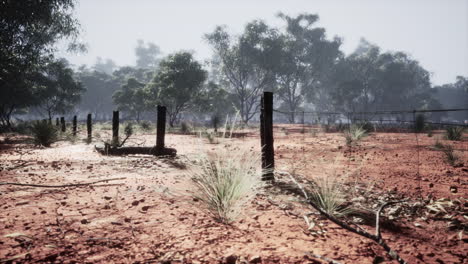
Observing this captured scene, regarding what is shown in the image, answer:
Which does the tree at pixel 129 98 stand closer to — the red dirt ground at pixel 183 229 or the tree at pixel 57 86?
the tree at pixel 57 86

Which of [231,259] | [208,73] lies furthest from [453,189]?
[208,73]

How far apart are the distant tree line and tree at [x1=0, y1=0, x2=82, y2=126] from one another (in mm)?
51

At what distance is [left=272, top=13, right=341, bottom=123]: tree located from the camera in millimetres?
33625

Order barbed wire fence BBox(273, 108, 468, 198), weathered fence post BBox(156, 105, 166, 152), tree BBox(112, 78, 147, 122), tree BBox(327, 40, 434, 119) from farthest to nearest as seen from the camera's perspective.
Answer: tree BBox(327, 40, 434, 119), tree BBox(112, 78, 147, 122), weathered fence post BBox(156, 105, 166, 152), barbed wire fence BBox(273, 108, 468, 198)

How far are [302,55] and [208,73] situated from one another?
13.1m

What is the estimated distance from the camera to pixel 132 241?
224 centimetres

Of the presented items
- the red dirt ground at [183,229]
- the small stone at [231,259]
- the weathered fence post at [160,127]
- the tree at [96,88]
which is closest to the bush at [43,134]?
the weathered fence post at [160,127]

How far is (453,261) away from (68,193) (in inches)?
164

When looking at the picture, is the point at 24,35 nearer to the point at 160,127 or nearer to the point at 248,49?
the point at 160,127

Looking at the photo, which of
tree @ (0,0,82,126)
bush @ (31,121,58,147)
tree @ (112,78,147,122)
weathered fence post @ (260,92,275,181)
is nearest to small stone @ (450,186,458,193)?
weathered fence post @ (260,92,275,181)

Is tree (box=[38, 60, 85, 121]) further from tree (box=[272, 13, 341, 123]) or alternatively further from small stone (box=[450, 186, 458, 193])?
small stone (box=[450, 186, 458, 193])

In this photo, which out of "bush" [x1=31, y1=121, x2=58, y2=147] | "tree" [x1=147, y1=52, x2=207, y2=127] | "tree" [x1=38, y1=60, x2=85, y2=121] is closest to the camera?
"bush" [x1=31, y1=121, x2=58, y2=147]

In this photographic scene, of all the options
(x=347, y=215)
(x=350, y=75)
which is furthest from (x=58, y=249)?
(x=350, y=75)

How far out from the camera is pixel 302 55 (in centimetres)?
3675
